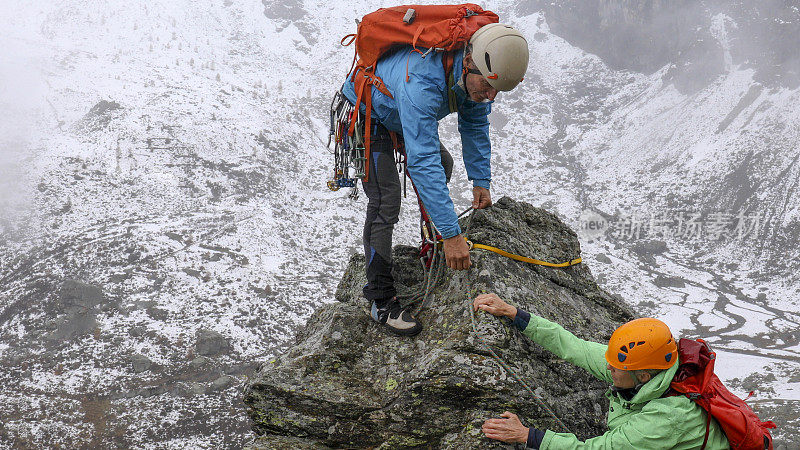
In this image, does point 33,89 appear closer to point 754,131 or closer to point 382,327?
point 382,327

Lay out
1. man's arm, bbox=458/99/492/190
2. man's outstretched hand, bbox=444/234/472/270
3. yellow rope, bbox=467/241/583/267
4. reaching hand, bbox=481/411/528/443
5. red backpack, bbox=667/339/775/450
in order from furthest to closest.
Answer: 1. man's arm, bbox=458/99/492/190
2. yellow rope, bbox=467/241/583/267
3. man's outstretched hand, bbox=444/234/472/270
4. reaching hand, bbox=481/411/528/443
5. red backpack, bbox=667/339/775/450

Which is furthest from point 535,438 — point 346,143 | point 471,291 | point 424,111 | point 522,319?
point 346,143

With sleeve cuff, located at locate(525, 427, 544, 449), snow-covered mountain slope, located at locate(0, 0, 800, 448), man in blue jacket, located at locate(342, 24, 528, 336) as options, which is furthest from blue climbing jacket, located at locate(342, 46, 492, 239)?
snow-covered mountain slope, located at locate(0, 0, 800, 448)

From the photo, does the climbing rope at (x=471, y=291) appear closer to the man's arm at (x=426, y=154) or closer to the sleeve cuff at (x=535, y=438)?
the sleeve cuff at (x=535, y=438)

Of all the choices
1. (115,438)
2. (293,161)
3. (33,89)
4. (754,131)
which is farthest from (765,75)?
(33,89)

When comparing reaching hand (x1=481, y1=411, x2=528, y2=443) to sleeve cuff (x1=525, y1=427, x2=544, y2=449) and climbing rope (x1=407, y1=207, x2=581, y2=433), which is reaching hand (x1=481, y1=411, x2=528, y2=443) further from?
climbing rope (x1=407, y1=207, x2=581, y2=433)

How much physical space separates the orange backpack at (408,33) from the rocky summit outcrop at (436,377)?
5.10 ft

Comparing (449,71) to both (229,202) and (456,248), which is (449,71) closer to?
(456,248)

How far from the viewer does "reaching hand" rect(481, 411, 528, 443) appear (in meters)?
3.51

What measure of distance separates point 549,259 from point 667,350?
8.53ft

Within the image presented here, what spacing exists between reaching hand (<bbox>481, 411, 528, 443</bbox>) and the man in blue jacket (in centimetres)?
124

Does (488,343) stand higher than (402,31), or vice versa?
(402,31)

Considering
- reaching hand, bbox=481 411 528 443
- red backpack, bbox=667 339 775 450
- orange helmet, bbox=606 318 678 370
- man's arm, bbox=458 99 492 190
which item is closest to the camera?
red backpack, bbox=667 339 775 450

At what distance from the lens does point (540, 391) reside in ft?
13.0
